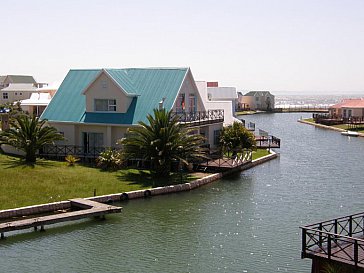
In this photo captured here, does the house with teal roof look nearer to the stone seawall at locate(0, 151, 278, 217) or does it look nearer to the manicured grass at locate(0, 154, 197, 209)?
the manicured grass at locate(0, 154, 197, 209)

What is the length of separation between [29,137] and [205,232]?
66.1ft

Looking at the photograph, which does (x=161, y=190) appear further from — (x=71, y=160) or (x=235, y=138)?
(x=235, y=138)

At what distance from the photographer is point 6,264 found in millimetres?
26328

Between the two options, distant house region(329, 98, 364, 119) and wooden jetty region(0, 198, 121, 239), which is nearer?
wooden jetty region(0, 198, 121, 239)

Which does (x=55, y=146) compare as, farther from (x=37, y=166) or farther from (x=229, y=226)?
(x=229, y=226)

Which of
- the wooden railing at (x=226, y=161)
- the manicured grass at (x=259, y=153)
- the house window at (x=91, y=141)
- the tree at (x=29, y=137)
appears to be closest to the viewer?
the tree at (x=29, y=137)

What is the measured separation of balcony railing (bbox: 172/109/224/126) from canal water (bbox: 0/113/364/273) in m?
6.28

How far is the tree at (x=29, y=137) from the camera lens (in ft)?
151

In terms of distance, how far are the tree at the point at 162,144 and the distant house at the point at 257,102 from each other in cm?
13584

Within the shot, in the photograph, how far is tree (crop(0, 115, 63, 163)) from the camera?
46.0 meters

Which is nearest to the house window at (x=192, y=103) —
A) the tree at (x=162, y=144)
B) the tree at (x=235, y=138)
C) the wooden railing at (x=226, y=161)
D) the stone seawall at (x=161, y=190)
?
the tree at (x=235, y=138)

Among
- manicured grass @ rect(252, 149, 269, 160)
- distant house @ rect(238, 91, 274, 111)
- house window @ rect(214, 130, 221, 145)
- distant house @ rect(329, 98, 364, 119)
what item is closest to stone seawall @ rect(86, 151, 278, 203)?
house window @ rect(214, 130, 221, 145)

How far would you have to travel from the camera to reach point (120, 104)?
51594mm

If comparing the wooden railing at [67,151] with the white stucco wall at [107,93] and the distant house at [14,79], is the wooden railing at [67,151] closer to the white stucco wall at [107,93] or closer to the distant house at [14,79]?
the white stucco wall at [107,93]
